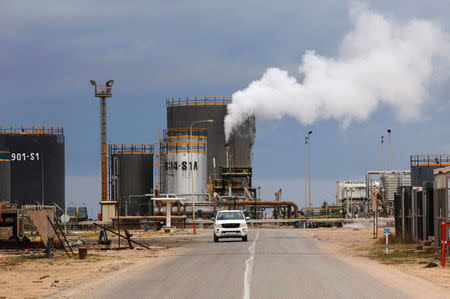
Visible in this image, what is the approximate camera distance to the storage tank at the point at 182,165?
4001 inches

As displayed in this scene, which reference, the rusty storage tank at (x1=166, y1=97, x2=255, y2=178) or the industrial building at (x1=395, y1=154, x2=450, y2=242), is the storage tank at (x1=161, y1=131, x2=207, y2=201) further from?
the industrial building at (x1=395, y1=154, x2=450, y2=242)

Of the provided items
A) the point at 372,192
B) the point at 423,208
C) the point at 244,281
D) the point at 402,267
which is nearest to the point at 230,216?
the point at 423,208

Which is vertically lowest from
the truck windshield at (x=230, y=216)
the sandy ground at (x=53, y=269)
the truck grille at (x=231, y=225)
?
the sandy ground at (x=53, y=269)

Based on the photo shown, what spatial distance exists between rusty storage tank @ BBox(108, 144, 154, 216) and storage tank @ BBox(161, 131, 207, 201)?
14.1ft

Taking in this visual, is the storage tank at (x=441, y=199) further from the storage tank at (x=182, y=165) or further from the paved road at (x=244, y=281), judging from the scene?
the storage tank at (x=182, y=165)

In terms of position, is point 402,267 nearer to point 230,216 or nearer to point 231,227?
point 231,227

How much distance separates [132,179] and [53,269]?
8081 cm

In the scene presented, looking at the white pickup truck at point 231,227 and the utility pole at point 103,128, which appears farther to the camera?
the utility pole at point 103,128

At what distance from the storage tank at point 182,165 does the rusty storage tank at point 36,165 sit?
16.4m

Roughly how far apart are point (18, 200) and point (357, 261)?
82.7m

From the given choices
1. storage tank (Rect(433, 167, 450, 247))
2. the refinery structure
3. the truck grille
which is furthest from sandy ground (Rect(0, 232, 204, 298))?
the refinery structure

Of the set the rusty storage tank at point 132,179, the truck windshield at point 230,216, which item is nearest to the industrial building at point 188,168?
the rusty storage tank at point 132,179

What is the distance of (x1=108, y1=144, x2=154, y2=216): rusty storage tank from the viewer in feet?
341

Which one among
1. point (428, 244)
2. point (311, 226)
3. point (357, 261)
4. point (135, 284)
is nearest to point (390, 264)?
point (357, 261)
